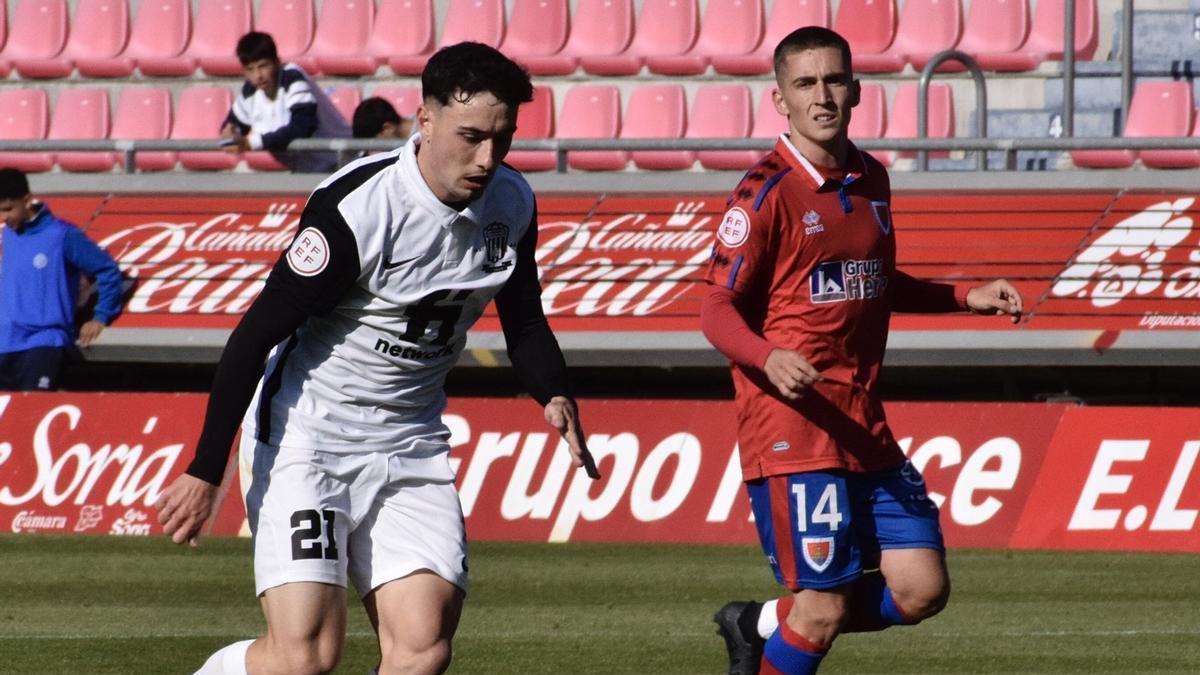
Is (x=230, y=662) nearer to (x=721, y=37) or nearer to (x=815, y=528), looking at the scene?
(x=815, y=528)

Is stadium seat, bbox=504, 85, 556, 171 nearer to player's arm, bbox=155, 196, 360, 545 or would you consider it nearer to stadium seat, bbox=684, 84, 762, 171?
stadium seat, bbox=684, 84, 762, 171

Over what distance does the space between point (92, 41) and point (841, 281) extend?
546 inches

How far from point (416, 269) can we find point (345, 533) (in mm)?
673

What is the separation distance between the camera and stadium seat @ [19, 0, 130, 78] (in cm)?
1775

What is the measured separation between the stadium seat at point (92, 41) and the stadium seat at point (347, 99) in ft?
8.71

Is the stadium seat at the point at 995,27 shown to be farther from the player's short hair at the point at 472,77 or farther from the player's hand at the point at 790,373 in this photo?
the player's short hair at the point at 472,77

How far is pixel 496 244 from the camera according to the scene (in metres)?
4.67

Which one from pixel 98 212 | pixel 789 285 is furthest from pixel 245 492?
pixel 98 212

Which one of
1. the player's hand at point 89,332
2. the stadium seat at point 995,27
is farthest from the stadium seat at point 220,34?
the stadium seat at point 995,27

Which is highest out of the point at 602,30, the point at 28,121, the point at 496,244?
the point at 496,244

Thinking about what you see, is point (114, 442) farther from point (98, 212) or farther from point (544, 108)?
point (544, 108)

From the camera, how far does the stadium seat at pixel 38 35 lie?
1784cm

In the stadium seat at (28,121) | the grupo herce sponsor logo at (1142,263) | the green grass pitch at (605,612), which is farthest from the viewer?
the stadium seat at (28,121)

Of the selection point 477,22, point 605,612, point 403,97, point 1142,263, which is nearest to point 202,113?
point 403,97
